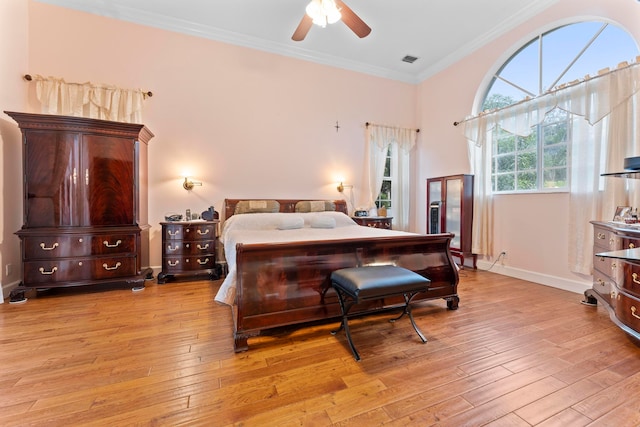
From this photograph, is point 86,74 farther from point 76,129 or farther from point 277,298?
point 277,298

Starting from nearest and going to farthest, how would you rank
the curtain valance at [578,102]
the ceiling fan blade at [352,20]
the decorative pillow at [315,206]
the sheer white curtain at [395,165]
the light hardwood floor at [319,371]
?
the light hardwood floor at [319,371] < the ceiling fan blade at [352,20] < the curtain valance at [578,102] < the decorative pillow at [315,206] < the sheer white curtain at [395,165]

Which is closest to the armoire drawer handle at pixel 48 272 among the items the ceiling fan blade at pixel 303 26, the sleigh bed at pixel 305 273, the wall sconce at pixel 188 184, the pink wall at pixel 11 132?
the pink wall at pixel 11 132

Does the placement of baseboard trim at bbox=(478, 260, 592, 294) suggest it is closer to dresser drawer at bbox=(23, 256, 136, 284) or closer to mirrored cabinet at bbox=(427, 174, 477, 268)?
mirrored cabinet at bbox=(427, 174, 477, 268)

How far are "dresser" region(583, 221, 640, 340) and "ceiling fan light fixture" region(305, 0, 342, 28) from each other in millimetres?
2698

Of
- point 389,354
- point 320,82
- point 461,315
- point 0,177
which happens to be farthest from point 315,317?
point 320,82

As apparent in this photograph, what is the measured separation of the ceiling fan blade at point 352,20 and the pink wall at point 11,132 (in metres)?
3.54

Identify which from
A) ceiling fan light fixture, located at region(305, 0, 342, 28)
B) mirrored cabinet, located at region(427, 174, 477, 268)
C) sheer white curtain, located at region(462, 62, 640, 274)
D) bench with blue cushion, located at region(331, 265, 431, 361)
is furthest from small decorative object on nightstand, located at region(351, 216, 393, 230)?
ceiling fan light fixture, located at region(305, 0, 342, 28)

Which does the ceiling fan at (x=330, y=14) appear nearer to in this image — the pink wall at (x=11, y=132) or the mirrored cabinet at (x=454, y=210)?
the mirrored cabinet at (x=454, y=210)

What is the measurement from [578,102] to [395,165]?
2.81 metres

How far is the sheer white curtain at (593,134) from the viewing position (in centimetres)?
269

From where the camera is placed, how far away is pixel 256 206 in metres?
4.13

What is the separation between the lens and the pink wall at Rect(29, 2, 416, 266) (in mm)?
3500

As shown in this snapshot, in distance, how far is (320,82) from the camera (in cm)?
471

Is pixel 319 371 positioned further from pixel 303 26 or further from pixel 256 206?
pixel 303 26
